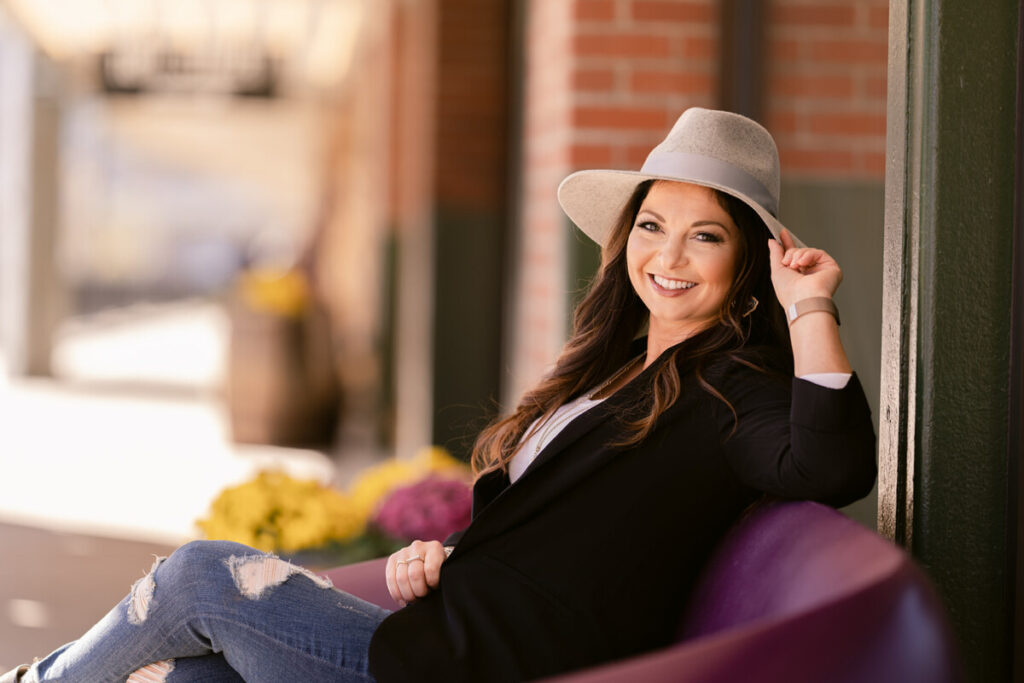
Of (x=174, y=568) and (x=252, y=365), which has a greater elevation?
(x=174, y=568)

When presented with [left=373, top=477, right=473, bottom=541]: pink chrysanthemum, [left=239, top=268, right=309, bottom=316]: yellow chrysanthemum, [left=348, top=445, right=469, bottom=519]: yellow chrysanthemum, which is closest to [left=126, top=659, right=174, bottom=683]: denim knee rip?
[left=373, top=477, right=473, bottom=541]: pink chrysanthemum

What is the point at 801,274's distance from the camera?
1.64 meters

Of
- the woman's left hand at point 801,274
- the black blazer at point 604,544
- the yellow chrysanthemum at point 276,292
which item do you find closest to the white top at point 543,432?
the black blazer at point 604,544

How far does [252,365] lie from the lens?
25.1 feet

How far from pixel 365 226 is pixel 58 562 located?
20.0 ft

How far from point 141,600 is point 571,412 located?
2.40 ft

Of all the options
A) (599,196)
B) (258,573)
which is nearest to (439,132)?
(599,196)

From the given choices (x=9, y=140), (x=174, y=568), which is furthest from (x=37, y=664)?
(x=9, y=140)

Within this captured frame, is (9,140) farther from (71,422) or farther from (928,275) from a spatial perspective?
(928,275)

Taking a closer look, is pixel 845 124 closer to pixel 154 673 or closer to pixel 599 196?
pixel 599 196

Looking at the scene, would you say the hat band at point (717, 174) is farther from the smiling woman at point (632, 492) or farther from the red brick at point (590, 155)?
the red brick at point (590, 155)

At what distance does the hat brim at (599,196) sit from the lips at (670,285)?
0.15 metres

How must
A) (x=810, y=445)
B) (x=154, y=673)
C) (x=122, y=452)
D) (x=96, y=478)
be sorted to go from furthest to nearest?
(x=122, y=452), (x=96, y=478), (x=154, y=673), (x=810, y=445)

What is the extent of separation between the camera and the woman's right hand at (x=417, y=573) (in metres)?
1.85
